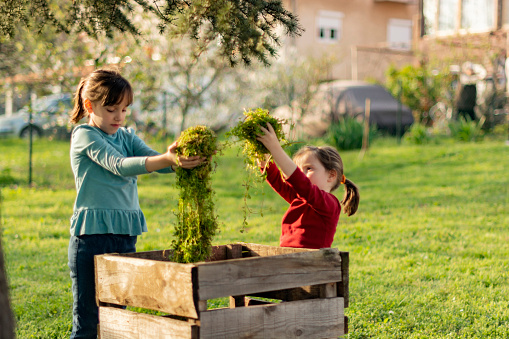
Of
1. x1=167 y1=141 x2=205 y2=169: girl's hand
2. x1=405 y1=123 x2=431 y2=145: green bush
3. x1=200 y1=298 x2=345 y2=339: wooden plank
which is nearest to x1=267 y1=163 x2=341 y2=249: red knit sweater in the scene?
x1=200 y1=298 x2=345 y2=339: wooden plank

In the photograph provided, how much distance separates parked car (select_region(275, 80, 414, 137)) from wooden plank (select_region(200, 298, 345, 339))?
12.0 metres

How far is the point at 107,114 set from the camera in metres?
3.32

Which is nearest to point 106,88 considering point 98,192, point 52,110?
point 98,192

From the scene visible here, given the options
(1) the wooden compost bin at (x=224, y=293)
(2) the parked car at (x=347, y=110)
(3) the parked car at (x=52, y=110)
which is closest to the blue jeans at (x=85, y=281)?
(1) the wooden compost bin at (x=224, y=293)

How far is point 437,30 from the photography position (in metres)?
23.2

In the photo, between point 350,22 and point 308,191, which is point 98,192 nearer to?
point 308,191

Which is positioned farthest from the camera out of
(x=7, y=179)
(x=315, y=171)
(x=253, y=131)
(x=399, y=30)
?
(x=399, y=30)

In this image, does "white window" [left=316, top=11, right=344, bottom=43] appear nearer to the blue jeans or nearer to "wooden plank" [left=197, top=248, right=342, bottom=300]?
the blue jeans

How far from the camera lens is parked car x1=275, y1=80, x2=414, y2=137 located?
A: 15.1 metres

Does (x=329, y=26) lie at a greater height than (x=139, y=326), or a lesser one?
greater

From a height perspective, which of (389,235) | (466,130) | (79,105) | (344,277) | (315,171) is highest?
(79,105)

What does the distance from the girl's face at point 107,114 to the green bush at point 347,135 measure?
10.9 m

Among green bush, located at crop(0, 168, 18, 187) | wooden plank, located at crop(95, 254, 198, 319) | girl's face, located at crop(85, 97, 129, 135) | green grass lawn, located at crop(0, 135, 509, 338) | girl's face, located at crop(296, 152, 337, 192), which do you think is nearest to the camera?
wooden plank, located at crop(95, 254, 198, 319)

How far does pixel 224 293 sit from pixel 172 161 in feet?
2.09
